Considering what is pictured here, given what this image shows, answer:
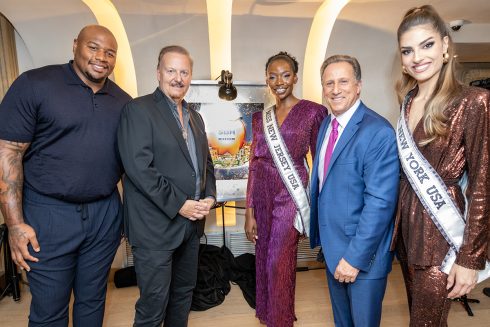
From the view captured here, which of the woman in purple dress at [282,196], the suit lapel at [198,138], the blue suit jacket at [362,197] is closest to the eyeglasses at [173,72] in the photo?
the suit lapel at [198,138]

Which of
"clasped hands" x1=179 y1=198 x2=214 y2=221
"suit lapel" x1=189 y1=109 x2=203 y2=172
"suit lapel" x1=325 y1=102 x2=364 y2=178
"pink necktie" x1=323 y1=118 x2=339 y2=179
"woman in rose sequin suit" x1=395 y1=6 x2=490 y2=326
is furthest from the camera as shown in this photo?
"suit lapel" x1=189 y1=109 x2=203 y2=172

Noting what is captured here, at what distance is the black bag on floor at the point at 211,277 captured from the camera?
94.3 inches

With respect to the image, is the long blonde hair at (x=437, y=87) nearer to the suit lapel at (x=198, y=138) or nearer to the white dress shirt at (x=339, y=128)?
the white dress shirt at (x=339, y=128)

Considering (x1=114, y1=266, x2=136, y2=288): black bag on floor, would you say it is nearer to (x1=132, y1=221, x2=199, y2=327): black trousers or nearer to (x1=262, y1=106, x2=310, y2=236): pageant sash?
(x1=132, y1=221, x2=199, y2=327): black trousers

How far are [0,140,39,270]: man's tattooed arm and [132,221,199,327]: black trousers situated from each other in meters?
0.43

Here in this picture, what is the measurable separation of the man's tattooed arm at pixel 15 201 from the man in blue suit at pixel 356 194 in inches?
49.1

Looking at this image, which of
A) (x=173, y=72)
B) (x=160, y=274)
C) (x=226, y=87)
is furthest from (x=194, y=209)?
(x=226, y=87)

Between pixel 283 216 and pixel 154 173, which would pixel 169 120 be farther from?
pixel 283 216

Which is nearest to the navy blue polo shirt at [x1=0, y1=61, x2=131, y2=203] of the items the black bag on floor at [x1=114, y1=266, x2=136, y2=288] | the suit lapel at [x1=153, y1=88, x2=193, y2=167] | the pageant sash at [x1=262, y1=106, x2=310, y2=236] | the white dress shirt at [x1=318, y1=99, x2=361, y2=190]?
the suit lapel at [x1=153, y1=88, x2=193, y2=167]

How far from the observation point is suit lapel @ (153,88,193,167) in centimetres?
145

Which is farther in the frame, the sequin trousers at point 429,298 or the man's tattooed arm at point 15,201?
the man's tattooed arm at point 15,201

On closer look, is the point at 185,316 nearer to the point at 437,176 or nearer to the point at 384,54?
the point at 437,176

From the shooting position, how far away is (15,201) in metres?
1.34

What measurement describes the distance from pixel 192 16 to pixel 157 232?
2.03 metres
